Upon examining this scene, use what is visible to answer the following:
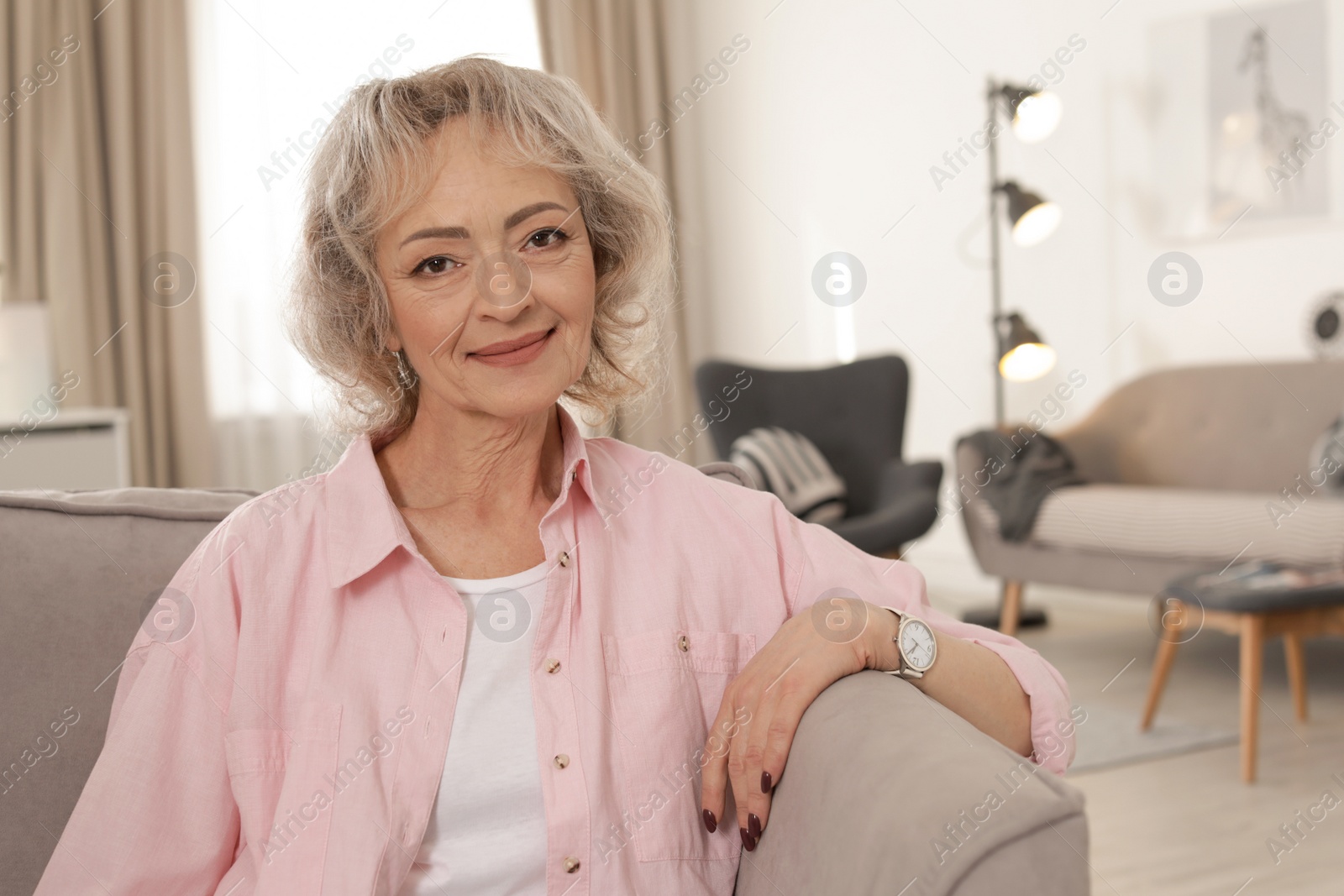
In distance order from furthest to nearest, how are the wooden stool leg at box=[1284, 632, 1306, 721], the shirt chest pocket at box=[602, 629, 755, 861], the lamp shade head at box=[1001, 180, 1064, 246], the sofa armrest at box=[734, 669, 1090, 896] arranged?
the lamp shade head at box=[1001, 180, 1064, 246]
the wooden stool leg at box=[1284, 632, 1306, 721]
the shirt chest pocket at box=[602, 629, 755, 861]
the sofa armrest at box=[734, 669, 1090, 896]

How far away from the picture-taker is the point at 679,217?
6250 mm

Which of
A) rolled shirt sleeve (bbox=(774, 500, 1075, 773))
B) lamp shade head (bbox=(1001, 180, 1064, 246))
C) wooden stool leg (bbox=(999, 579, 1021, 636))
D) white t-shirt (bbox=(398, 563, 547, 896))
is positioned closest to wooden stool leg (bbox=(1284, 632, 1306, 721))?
wooden stool leg (bbox=(999, 579, 1021, 636))

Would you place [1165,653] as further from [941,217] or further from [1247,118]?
[941,217]

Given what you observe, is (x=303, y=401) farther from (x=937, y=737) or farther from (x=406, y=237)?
(x=937, y=737)

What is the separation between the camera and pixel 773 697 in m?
1.03

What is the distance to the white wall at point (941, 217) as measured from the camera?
4332 millimetres

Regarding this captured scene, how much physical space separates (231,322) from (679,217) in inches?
91.2

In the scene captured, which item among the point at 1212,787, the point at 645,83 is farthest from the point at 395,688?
the point at 645,83

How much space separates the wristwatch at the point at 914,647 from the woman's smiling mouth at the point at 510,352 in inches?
16.7

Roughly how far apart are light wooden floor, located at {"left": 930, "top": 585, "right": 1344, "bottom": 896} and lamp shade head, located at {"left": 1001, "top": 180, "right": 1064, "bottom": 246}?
1455 mm

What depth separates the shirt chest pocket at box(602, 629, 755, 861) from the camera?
1066mm

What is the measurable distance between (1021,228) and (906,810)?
3.81 metres

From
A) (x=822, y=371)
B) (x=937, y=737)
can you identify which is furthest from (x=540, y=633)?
(x=822, y=371)

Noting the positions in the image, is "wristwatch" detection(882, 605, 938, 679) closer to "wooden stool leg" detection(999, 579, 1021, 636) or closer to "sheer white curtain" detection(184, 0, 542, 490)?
"wooden stool leg" detection(999, 579, 1021, 636)
